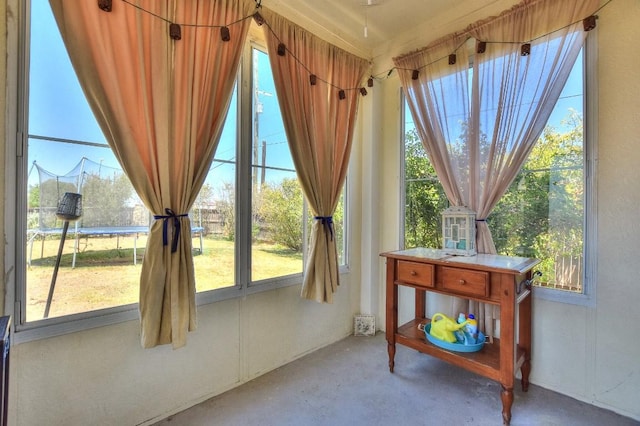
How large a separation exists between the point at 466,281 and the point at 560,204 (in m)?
0.80

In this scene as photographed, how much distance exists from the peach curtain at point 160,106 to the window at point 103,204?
0.15 meters

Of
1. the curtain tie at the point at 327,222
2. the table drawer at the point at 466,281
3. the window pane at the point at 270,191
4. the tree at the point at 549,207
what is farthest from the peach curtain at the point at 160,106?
the tree at the point at 549,207

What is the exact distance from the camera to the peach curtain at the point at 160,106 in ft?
4.32

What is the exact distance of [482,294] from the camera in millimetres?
1638

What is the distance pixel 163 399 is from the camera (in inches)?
62.6

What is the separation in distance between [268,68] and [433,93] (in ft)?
4.15

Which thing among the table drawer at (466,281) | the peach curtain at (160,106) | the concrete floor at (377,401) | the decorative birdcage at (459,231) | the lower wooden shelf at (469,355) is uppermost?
the peach curtain at (160,106)

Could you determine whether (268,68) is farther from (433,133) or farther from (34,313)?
(34,313)

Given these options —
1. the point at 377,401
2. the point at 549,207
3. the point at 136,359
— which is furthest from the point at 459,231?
the point at 136,359

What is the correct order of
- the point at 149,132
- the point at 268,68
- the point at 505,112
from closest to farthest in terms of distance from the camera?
1. the point at 149,132
2. the point at 505,112
3. the point at 268,68

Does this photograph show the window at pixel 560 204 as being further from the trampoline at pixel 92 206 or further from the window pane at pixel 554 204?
the trampoline at pixel 92 206

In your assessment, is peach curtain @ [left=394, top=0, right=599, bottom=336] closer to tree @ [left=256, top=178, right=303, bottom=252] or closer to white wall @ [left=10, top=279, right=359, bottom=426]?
tree @ [left=256, top=178, right=303, bottom=252]

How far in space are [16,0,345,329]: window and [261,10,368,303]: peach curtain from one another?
15 centimetres

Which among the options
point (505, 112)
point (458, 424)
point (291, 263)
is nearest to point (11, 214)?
point (291, 263)
